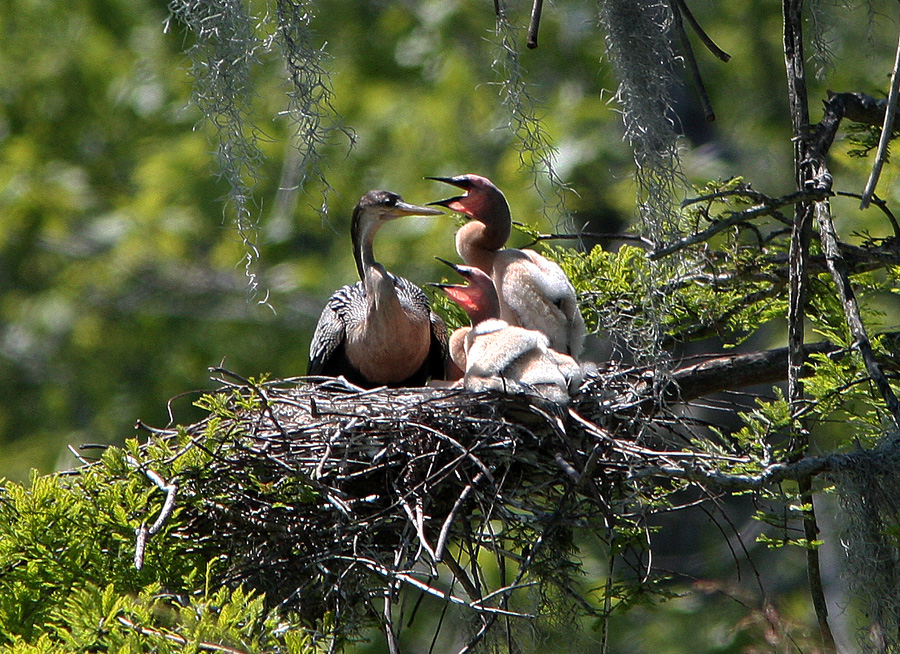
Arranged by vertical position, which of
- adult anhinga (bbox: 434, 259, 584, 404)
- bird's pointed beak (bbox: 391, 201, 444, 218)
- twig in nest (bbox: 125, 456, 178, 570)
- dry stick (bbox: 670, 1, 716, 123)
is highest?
dry stick (bbox: 670, 1, 716, 123)

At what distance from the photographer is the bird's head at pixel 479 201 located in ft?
15.7

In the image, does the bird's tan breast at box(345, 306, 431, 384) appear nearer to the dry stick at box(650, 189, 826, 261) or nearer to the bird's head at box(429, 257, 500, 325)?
the bird's head at box(429, 257, 500, 325)

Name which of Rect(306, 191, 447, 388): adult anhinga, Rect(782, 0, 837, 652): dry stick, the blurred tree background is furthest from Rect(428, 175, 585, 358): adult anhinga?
the blurred tree background

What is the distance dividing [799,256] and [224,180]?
6.75 meters

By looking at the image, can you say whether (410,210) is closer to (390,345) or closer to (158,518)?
(390,345)

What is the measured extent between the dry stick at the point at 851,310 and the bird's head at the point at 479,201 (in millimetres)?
1610

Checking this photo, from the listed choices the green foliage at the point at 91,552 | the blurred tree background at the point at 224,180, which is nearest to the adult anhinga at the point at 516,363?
the green foliage at the point at 91,552

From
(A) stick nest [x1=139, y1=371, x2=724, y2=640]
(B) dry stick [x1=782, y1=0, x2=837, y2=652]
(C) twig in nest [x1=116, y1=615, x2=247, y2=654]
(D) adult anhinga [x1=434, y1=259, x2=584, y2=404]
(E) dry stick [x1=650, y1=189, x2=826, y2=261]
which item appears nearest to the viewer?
(C) twig in nest [x1=116, y1=615, x2=247, y2=654]

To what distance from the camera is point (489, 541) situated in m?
3.69

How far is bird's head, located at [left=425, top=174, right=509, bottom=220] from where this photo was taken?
480 centimetres

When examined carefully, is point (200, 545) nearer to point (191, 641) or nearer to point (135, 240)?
point (191, 641)

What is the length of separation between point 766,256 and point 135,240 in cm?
749

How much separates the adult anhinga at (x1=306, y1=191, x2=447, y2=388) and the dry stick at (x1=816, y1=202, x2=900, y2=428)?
191 centimetres

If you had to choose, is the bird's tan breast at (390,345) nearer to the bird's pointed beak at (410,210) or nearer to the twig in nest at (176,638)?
the bird's pointed beak at (410,210)
